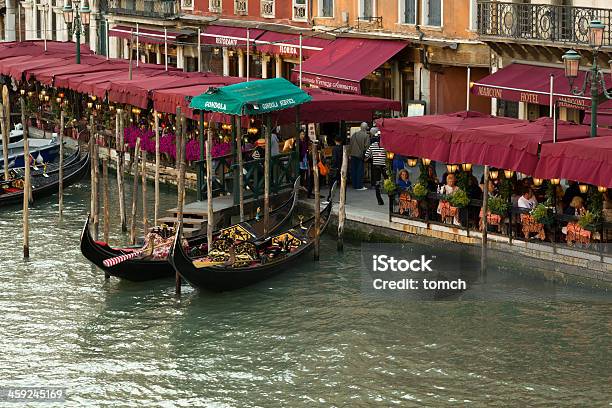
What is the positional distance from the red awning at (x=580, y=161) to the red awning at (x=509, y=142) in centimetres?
26

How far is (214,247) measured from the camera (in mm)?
23688

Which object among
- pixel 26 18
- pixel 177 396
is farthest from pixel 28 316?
pixel 26 18

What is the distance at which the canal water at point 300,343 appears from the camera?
1853 cm

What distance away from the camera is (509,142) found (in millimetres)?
23047

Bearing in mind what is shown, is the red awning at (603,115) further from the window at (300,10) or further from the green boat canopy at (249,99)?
the window at (300,10)

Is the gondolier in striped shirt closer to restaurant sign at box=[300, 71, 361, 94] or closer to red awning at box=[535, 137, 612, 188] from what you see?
restaurant sign at box=[300, 71, 361, 94]

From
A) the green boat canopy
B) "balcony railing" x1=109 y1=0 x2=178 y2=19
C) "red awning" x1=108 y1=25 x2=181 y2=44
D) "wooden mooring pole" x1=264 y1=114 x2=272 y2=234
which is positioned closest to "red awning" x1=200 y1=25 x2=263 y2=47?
"red awning" x1=108 y1=25 x2=181 y2=44

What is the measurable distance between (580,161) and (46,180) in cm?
1279

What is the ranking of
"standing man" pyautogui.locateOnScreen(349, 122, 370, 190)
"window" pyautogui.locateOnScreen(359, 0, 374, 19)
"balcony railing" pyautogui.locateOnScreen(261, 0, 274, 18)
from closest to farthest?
"standing man" pyautogui.locateOnScreen(349, 122, 370, 190), "window" pyautogui.locateOnScreen(359, 0, 374, 19), "balcony railing" pyautogui.locateOnScreen(261, 0, 274, 18)

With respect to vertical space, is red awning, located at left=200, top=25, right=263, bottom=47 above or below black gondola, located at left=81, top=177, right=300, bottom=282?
above

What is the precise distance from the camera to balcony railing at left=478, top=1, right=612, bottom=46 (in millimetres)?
27688

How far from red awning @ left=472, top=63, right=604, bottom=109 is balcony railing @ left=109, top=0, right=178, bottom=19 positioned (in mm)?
16502

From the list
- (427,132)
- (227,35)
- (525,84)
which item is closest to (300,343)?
(427,132)

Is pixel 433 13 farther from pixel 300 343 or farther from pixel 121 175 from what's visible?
pixel 300 343
